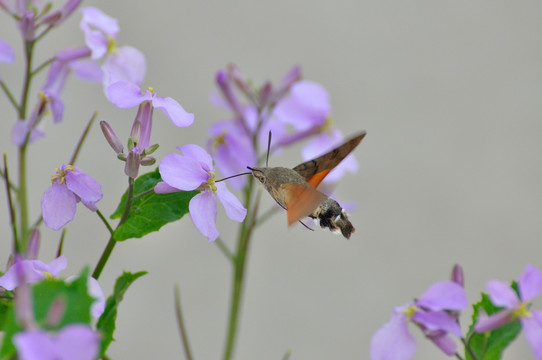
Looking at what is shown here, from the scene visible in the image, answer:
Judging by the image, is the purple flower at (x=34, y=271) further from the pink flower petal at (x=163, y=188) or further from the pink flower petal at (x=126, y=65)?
the pink flower petal at (x=126, y=65)

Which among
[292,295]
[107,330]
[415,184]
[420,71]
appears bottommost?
[107,330]

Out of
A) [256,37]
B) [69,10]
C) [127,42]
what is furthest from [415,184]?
[69,10]

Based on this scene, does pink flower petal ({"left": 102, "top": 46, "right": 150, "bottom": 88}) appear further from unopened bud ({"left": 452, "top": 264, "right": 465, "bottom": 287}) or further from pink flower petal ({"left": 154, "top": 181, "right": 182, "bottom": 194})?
unopened bud ({"left": 452, "top": 264, "right": 465, "bottom": 287})

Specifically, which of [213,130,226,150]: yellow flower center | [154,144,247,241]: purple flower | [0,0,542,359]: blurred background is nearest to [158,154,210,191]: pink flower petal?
[154,144,247,241]: purple flower

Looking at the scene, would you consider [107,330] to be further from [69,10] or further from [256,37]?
[256,37]

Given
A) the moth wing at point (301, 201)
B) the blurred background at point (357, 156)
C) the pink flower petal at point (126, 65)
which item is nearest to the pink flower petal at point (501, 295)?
the moth wing at point (301, 201)

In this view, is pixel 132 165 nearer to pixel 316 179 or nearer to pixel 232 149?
pixel 316 179
